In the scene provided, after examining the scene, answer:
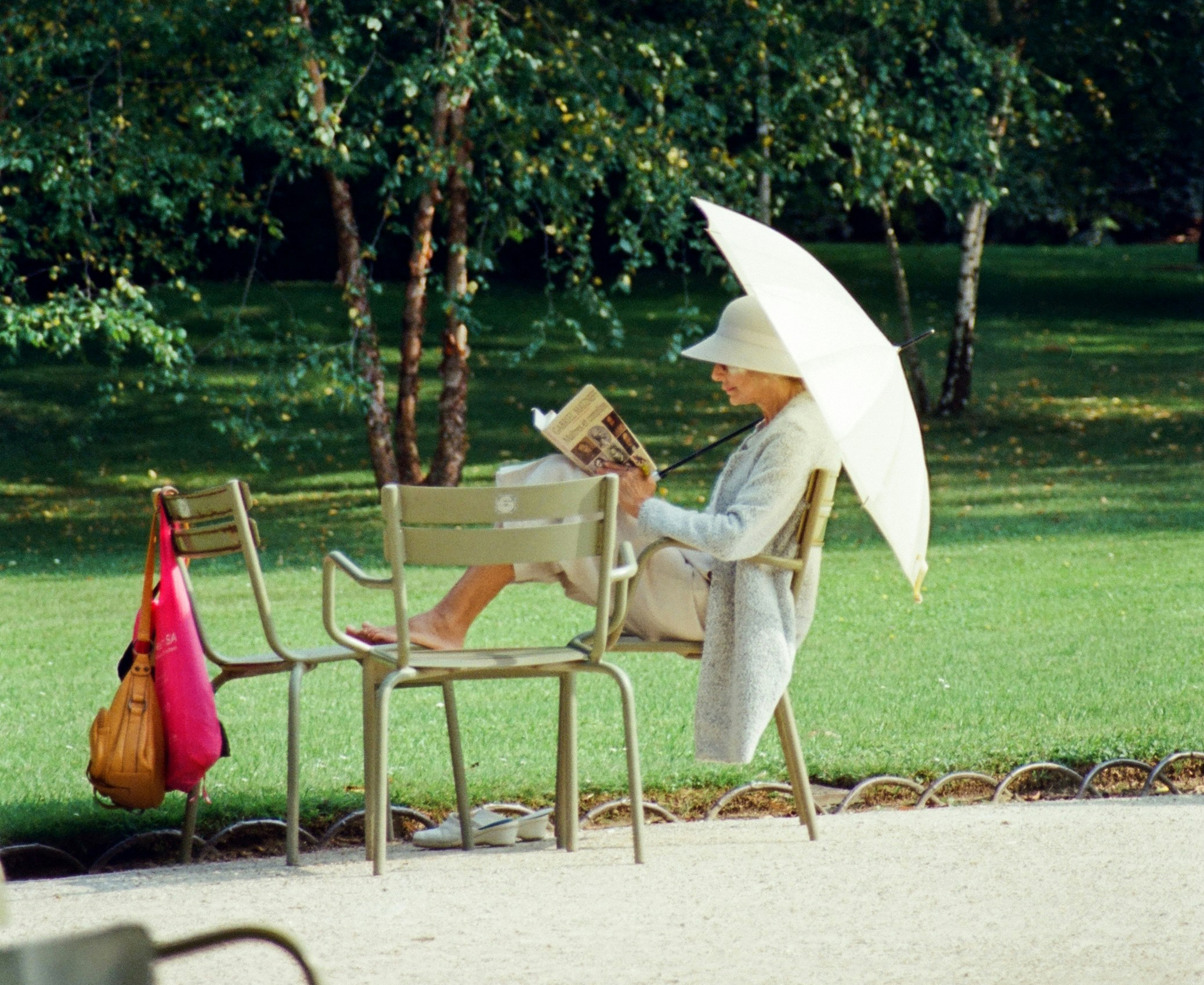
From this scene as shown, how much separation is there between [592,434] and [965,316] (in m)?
15.4

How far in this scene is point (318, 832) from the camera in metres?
5.27

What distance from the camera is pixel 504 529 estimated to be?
430 cm

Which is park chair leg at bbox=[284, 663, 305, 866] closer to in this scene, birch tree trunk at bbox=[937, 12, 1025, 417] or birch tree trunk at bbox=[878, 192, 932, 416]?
birch tree trunk at bbox=[937, 12, 1025, 417]

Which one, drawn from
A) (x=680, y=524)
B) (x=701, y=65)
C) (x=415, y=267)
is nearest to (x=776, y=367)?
(x=680, y=524)

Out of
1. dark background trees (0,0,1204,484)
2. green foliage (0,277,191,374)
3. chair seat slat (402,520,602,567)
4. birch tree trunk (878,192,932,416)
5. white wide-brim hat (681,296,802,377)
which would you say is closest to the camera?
chair seat slat (402,520,602,567)

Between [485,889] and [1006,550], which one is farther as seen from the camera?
[1006,550]

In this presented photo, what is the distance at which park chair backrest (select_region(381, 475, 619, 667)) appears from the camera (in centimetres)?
423

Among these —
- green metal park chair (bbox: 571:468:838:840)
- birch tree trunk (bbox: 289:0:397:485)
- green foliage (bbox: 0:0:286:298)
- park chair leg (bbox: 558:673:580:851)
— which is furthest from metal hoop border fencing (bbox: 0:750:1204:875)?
birch tree trunk (bbox: 289:0:397:485)

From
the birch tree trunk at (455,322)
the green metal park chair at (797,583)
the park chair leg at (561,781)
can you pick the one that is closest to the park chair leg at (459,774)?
the park chair leg at (561,781)

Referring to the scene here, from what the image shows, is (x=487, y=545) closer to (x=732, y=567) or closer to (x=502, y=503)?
(x=502, y=503)

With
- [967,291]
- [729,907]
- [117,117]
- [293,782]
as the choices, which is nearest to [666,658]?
[293,782]

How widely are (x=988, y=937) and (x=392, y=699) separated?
384cm

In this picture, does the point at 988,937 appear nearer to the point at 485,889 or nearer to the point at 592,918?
the point at 592,918

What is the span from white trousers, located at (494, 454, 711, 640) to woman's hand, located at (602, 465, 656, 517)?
0.08 m
